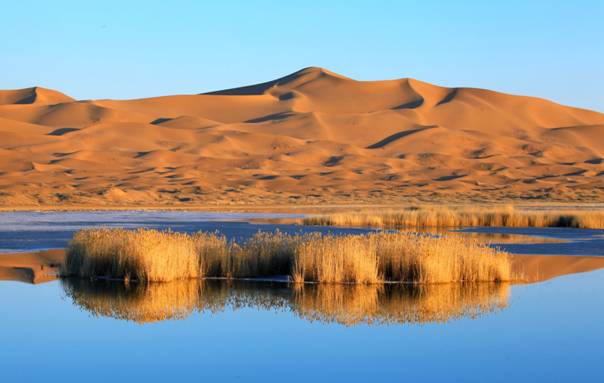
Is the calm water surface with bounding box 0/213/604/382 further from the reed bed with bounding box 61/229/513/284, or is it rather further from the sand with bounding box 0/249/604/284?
the sand with bounding box 0/249/604/284

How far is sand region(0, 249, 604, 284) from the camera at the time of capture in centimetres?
1773

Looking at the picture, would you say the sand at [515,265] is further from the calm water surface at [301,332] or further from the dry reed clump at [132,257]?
the calm water surface at [301,332]

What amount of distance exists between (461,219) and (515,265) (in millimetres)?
13823

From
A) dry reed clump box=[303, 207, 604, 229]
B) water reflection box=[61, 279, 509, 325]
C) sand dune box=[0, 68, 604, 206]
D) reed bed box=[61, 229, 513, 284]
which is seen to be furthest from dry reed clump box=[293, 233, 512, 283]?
sand dune box=[0, 68, 604, 206]

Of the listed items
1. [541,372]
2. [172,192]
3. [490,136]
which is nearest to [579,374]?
[541,372]

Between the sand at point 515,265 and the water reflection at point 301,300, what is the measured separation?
1040 mm

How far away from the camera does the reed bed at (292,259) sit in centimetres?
1694

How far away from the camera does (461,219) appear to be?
33.7 metres

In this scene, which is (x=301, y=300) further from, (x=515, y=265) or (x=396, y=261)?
(x=515, y=265)

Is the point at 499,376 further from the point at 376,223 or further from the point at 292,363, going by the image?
the point at 376,223

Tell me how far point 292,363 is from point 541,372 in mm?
2553

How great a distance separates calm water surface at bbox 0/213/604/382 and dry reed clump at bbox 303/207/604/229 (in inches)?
597

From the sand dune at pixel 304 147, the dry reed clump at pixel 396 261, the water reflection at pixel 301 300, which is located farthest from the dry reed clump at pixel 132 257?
the sand dune at pixel 304 147

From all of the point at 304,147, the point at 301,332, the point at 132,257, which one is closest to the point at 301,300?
the point at 301,332
